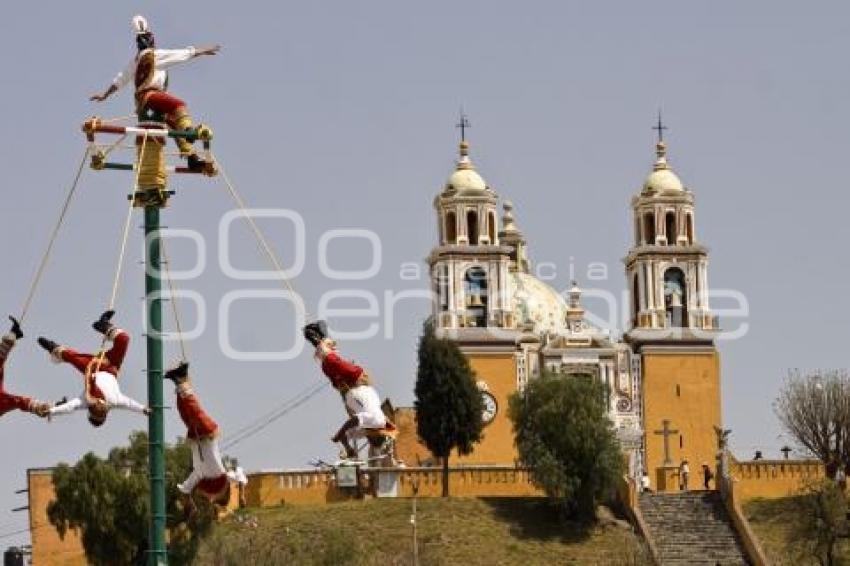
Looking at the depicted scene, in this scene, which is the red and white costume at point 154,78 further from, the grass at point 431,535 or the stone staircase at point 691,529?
the stone staircase at point 691,529

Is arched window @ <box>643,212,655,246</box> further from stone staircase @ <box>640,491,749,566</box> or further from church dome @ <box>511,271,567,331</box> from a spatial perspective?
stone staircase @ <box>640,491,749,566</box>

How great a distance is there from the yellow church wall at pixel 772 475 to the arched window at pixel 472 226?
13.1m

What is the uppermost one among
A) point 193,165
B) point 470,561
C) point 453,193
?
point 453,193

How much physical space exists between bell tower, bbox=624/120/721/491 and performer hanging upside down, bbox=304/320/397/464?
2137 inches

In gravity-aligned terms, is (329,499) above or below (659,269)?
below

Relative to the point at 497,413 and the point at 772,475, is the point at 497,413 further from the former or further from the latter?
the point at 772,475

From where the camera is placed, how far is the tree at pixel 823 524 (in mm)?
63469

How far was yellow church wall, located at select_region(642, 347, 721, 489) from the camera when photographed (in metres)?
80.9

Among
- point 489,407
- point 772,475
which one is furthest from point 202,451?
point 489,407

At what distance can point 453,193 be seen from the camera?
84188mm

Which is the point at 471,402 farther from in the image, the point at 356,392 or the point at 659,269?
the point at 356,392

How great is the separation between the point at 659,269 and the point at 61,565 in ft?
80.3

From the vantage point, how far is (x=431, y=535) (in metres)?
68.2

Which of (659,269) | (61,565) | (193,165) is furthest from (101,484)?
(193,165)
